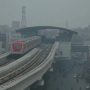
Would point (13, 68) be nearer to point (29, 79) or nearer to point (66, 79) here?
point (29, 79)

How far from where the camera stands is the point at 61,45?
184 ft

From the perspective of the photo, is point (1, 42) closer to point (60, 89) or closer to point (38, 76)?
point (60, 89)

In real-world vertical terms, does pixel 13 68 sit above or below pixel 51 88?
above

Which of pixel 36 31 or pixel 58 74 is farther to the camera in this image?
pixel 36 31

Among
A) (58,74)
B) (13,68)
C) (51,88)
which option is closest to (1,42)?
(58,74)

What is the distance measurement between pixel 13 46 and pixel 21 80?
A: 1887 cm

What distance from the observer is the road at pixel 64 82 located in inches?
1337

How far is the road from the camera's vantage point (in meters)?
34.0

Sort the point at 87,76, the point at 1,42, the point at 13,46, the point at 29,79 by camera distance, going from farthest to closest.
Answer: the point at 1,42, the point at 87,76, the point at 13,46, the point at 29,79

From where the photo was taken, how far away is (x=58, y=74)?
144ft

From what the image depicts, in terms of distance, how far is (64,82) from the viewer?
3738cm

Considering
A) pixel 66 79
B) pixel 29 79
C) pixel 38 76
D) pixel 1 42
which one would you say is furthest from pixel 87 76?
pixel 1 42


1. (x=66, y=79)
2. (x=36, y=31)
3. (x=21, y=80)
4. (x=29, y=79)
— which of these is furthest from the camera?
(x=36, y=31)

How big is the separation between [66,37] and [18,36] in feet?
38.9
